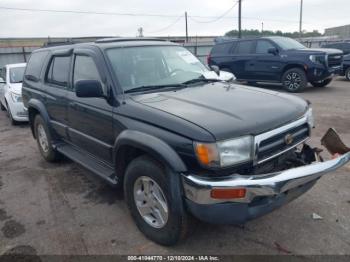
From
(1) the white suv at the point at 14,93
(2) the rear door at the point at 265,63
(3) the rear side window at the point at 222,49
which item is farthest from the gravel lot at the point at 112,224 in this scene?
(3) the rear side window at the point at 222,49

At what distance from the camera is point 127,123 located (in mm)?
3137

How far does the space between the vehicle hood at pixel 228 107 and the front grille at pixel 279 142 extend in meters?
0.11

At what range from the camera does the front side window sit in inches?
147

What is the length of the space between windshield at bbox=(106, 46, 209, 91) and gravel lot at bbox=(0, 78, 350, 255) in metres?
1.49

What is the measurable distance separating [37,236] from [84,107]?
1.48 meters

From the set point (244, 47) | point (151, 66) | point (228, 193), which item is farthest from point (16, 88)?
point (244, 47)

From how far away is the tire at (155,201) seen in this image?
2701 millimetres

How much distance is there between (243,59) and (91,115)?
9588 mm

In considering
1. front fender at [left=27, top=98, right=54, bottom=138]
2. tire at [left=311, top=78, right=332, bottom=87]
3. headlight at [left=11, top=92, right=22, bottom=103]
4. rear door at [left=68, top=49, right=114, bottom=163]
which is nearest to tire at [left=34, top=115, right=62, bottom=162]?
front fender at [left=27, top=98, right=54, bottom=138]

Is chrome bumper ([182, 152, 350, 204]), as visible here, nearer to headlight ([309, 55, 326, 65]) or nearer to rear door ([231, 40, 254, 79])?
headlight ([309, 55, 326, 65])

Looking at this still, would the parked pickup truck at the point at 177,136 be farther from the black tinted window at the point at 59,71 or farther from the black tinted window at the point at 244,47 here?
the black tinted window at the point at 244,47

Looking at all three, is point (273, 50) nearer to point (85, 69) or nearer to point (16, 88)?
point (16, 88)

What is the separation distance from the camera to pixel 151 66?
149 inches

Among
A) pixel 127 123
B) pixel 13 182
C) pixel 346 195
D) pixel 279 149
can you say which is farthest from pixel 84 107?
pixel 346 195
